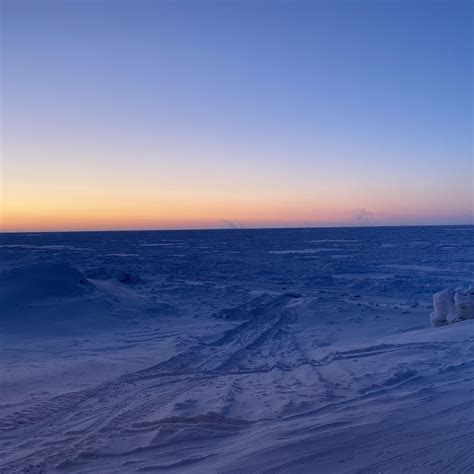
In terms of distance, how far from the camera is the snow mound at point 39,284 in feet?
41.5

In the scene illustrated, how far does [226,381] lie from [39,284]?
821 cm

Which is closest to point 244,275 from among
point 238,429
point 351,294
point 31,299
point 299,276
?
point 299,276

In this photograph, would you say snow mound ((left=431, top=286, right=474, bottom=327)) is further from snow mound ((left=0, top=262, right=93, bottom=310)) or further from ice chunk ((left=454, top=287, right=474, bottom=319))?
snow mound ((left=0, top=262, right=93, bottom=310))

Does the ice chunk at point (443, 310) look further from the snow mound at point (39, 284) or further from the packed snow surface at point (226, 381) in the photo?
the snow mound at point (39, 284)

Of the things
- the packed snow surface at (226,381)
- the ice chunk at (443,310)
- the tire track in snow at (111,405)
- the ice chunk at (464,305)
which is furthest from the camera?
the ice chunk at (443,310)

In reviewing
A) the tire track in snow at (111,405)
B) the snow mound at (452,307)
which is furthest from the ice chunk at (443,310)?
the tire track in snow at (111,405)

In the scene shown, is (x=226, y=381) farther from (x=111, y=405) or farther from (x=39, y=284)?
(x=39, y=284)

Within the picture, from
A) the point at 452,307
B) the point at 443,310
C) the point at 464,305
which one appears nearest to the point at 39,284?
the point at 443,310

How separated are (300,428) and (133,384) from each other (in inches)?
117

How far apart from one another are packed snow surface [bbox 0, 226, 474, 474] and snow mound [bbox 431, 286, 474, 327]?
0.13 feet

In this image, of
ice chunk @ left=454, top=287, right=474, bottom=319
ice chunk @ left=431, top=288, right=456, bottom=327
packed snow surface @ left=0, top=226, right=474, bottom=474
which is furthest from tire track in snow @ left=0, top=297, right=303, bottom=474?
ice chunk @ left=454, top=287, right=474, bottom=319

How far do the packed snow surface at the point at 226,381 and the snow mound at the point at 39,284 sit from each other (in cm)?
5

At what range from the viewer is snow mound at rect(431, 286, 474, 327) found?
10266mm

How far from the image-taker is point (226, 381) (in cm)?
729
